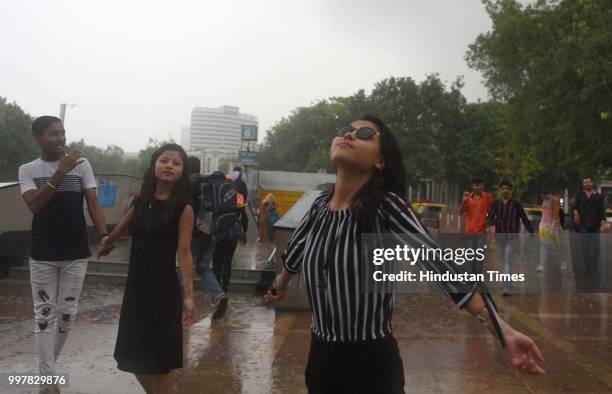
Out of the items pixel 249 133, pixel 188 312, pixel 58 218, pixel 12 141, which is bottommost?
pixel 188 312

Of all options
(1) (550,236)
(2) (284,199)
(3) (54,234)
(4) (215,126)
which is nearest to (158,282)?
(3) (54,234)

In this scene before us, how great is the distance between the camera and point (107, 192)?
1345cm

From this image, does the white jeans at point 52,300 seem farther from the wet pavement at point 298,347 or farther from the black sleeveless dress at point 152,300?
the black sleeveless dress at point 152,300

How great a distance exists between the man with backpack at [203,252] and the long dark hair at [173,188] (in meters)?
2.40

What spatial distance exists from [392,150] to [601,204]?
912 centimetres

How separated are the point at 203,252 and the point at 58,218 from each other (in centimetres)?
266

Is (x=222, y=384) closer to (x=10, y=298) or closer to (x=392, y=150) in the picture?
(x=392, y=150)

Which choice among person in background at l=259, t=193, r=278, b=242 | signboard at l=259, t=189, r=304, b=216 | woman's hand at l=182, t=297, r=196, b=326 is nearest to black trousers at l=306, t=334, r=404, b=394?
woman's hand at l=182, t=297, r=196, b=326

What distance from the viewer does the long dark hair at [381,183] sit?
207cm

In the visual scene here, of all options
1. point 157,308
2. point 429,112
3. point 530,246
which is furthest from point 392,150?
point 429,112

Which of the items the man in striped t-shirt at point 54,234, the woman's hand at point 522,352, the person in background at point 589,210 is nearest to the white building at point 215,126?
the person in background at point 589,210

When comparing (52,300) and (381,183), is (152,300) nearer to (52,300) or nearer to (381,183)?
(52,300)

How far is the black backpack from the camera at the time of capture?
6.39 meters

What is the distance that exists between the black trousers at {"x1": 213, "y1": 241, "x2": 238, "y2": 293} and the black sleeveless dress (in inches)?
136
